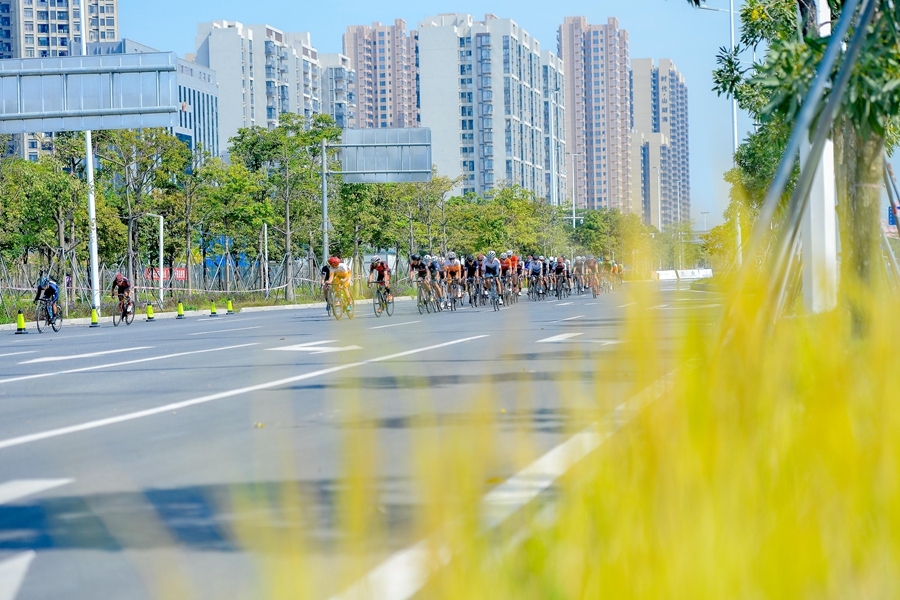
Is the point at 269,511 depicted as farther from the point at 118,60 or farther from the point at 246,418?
the point at 118,60

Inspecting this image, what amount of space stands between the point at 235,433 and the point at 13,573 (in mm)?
3474

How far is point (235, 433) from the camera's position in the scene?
7.89m

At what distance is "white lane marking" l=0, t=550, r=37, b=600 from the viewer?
4160 mm

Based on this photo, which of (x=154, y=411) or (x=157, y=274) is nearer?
(x=154, y=411)

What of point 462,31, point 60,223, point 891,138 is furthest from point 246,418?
point 462,31

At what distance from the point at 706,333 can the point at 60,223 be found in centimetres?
3627

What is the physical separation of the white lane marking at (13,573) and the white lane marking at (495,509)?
6.69 ft

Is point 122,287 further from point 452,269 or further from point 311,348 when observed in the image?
point 311,348

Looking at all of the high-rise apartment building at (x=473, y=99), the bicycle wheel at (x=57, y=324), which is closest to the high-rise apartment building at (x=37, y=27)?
the high-rise apartment building at (x=473, y=99)

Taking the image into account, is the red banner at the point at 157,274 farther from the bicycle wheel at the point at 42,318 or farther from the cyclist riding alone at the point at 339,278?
the cyclist riding alone at the point at 339,278

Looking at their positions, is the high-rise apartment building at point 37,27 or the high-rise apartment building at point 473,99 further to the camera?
the high-rise apartment building at point 37,27

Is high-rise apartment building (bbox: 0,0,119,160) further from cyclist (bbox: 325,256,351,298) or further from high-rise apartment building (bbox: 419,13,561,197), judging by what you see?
cyclist (bbox: 325,256,351,298)

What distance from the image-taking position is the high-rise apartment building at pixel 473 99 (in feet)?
524

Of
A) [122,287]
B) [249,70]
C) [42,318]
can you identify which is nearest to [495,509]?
[42,318]
